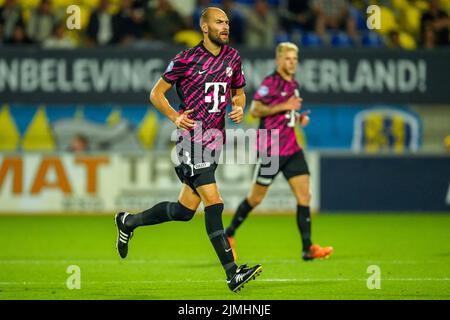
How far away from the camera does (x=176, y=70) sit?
25.5 ft

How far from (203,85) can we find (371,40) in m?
9.81

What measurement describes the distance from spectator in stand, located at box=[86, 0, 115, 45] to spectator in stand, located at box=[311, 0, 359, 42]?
365 cm

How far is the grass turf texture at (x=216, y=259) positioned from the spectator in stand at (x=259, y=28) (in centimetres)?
354

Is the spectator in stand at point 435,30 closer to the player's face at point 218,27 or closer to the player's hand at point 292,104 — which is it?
the player's hand at point 292,104

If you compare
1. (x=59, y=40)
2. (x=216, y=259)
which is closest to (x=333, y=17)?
(x=59, y=40)

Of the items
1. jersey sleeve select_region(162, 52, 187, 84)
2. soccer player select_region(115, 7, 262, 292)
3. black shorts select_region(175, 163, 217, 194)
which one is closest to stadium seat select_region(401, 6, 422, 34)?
soccer player select_region(115, 7, 262, 292)

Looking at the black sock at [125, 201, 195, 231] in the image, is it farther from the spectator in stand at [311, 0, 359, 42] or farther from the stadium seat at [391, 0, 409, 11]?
the stadium seat at [391, 0, 409, 11]

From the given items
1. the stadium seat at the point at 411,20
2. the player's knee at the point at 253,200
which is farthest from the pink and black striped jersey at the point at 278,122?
the stadium seat at the point at 411,20

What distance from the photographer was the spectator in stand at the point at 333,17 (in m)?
17.0

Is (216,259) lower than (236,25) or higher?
lower

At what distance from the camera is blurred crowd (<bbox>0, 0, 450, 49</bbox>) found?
16.7m

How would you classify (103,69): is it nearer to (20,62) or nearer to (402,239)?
(20,62)

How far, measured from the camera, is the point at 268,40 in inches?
684

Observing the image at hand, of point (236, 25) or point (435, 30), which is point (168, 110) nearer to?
point (236, 25)
